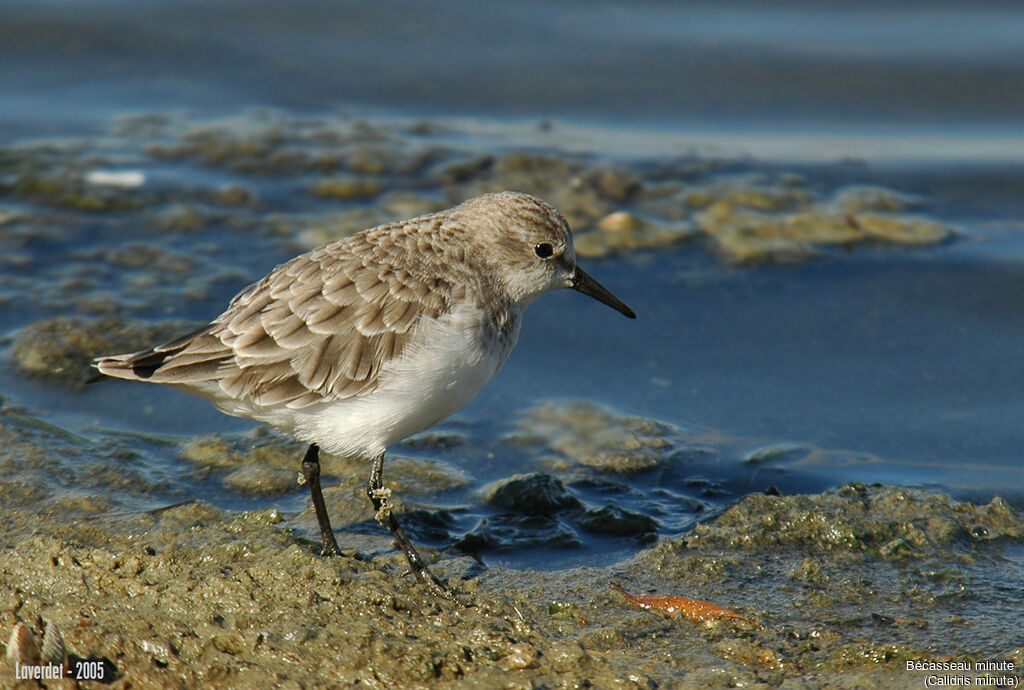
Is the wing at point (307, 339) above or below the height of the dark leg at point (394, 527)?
above

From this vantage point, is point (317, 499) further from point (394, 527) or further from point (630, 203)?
point (630, 203)

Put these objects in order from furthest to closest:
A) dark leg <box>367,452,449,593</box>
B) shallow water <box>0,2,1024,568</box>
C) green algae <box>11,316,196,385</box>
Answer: green algae <box>11,316,196,385</box>
shallow water <box>0,2,1024,568</box>
dark leg <box>367,452,449,593</box>

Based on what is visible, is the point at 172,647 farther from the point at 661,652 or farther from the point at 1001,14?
the point at 1001,14

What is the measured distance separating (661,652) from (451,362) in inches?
50.0

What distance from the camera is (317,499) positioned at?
430 cm

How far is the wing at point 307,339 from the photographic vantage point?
4141 mm

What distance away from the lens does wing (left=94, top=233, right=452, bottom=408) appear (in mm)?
4141

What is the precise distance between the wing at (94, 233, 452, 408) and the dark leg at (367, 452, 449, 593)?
42cm

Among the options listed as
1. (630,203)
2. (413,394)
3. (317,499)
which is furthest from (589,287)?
(630,203)

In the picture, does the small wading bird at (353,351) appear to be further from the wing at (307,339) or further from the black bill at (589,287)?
the black bill at (589,287)

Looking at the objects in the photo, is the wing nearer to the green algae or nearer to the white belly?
the white belly

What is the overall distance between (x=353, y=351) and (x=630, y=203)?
4.29m

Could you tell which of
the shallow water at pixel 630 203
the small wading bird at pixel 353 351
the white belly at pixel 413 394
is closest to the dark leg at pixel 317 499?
the small wading bird at pixel 353 351

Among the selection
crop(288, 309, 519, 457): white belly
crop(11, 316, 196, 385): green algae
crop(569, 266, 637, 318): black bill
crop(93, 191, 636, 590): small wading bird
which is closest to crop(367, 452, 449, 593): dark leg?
crop(93, 191, 636, 590): small wading bird
